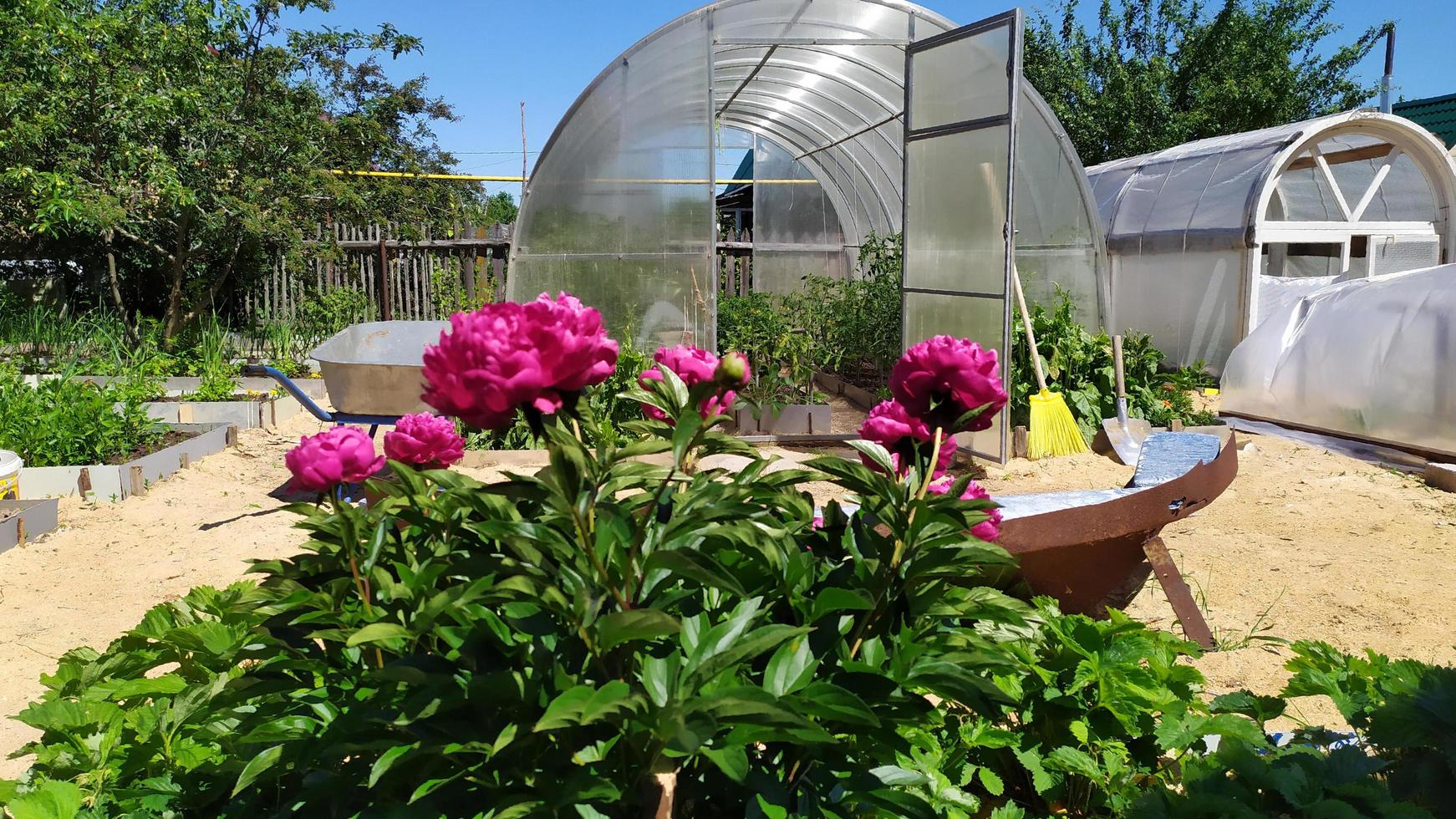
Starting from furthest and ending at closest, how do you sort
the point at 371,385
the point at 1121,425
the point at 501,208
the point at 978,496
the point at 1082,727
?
the point at 501,208 → the point at 1121,425 → the point at 371,385 → the point at 1082,727 → the point at 978,496

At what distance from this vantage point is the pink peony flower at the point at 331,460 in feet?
4.35

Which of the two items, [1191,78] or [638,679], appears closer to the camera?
[638,679]

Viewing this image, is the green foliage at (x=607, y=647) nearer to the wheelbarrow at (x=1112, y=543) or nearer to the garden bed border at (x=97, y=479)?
the wheelbarrow at (x=1112, y=543)

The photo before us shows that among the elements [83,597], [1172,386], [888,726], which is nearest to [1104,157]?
[1172,386]

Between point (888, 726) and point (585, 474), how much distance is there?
47 centimetres

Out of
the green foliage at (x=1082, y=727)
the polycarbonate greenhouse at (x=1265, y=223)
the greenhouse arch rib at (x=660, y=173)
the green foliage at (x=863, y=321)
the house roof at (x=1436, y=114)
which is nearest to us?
the green foliage at (x=1082, y=727)

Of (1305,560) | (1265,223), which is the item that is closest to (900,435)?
(1305,560)

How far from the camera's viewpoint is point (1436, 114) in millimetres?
16531

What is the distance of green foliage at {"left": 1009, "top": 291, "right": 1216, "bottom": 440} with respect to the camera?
702cm

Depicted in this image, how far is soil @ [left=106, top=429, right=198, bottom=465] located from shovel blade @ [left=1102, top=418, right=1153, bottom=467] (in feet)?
19.9

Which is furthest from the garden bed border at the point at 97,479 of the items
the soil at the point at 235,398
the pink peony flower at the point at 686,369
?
the pink peony flower at the point at 686,369

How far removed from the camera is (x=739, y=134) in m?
14.0

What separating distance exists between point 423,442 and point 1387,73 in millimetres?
20818

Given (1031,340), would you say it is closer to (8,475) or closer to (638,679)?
(8,475)
